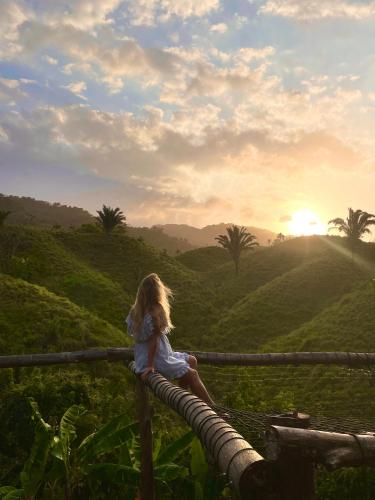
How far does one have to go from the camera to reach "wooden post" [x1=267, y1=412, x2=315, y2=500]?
1.34 m

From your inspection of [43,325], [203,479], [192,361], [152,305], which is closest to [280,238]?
[43,325]

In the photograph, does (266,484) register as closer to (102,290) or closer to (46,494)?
(46,494)

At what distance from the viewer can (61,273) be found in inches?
1182

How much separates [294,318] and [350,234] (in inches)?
428

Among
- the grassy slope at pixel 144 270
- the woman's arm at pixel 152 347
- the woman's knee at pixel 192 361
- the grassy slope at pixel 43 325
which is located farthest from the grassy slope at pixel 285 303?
the woman's arm at pixel 152 347

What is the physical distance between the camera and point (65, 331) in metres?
17.7

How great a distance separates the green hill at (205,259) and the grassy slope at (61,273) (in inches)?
638

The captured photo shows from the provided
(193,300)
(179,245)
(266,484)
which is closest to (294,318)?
(193,300)

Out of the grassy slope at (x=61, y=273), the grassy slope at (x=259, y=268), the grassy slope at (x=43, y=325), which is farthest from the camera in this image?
the grassy slope at (x=259, y=268)

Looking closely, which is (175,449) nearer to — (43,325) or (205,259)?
(43,325)

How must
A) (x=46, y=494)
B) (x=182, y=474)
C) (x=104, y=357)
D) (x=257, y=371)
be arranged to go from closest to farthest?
(x=182, y=474), (x=46, y=494), (x=104, y=357), (x=257, y=371)

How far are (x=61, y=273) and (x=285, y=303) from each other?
600 inches

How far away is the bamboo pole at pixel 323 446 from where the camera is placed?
4.36 ft

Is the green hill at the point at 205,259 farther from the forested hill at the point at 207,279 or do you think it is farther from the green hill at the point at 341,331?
the green hill at the point at 341,331
